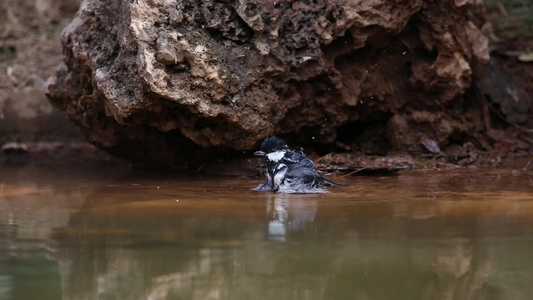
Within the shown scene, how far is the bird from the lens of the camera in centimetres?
549

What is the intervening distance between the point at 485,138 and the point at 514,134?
31 cm

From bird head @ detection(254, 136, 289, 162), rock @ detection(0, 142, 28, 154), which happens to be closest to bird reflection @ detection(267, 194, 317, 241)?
bird head @ detection(254, 136, 289, 162)

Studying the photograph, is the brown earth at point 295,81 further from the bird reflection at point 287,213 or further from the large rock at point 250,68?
the bird reflection at point 287,213

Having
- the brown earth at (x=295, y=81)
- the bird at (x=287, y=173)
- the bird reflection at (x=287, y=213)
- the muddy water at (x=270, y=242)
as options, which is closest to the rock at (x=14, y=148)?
the brown earth at (x=295, y=81)

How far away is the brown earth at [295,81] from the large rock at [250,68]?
1cm

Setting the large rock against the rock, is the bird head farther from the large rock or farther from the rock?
the rock

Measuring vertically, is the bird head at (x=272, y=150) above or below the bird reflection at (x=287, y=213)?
above

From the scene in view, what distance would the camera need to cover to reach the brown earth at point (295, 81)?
5492mm

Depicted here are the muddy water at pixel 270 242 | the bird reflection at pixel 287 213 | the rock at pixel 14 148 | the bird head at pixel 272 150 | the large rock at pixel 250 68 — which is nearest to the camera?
the muddy water at pixel 270 242

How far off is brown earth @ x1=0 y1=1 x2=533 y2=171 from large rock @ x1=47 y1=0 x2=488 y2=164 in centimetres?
1

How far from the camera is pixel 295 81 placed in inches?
236

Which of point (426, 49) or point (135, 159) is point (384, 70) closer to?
point (426, 49)

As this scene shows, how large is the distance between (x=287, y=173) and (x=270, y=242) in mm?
1938

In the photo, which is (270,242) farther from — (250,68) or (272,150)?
(250,68)
